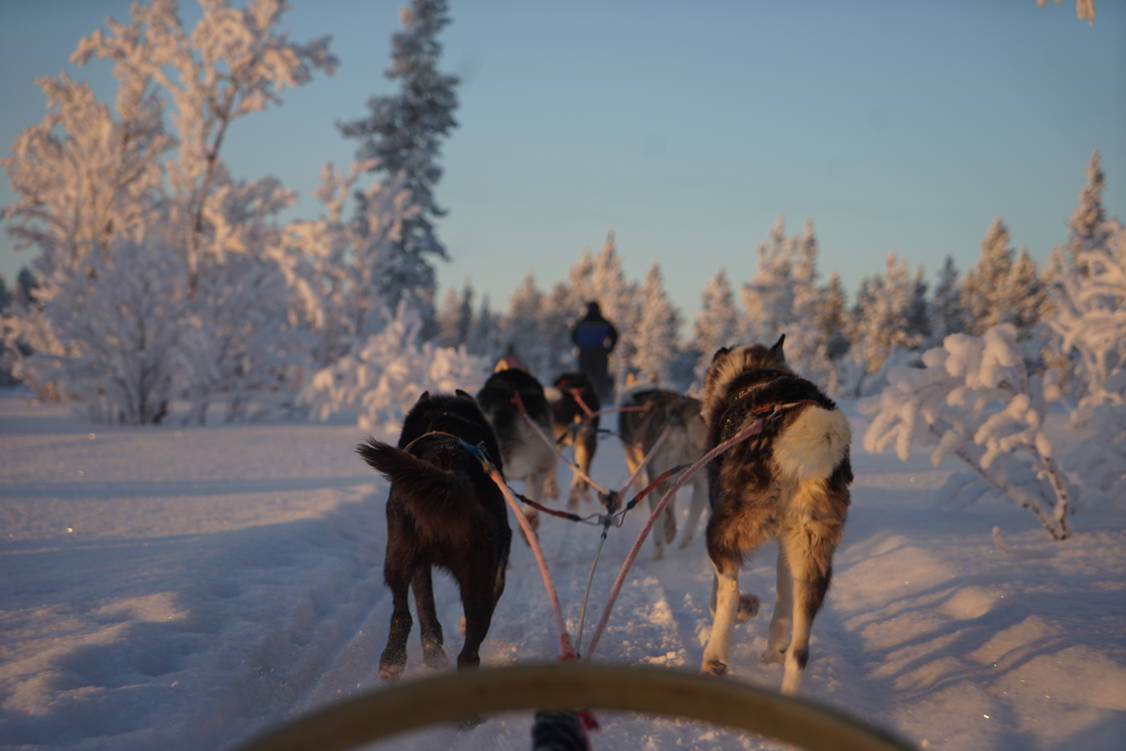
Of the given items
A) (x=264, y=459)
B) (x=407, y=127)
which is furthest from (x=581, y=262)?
(x=264, y=459)

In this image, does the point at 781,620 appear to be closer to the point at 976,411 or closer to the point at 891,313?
the point at 976,411

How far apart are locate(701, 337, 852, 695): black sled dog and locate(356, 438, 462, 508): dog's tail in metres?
1.38

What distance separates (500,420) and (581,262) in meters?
63.5

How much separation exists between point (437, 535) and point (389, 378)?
35.3 feet

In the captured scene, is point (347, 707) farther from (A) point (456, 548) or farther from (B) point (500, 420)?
(B) point (500, 420)

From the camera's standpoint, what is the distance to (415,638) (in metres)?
4.03

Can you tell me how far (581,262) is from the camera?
68562 millimetres

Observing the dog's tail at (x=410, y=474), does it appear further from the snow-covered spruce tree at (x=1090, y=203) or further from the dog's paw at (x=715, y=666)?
the snow-covered spruce tree at (x=1090, y=203)

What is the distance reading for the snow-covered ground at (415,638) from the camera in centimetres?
269

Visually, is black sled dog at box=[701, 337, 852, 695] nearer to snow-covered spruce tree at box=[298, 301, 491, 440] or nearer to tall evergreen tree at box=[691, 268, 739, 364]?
snow-covered spruce tree at box=[298, 301, 491, 440]

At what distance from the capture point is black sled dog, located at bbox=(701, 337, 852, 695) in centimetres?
294

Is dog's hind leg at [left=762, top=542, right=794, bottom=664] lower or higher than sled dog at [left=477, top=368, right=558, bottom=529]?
lower

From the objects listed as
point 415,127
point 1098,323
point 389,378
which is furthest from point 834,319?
point 1098,323

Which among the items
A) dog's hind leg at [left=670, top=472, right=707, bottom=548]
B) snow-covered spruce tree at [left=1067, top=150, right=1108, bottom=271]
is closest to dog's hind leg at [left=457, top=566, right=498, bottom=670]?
dog's hind leg at [left=670, top=472, right=707, bottom=548]
